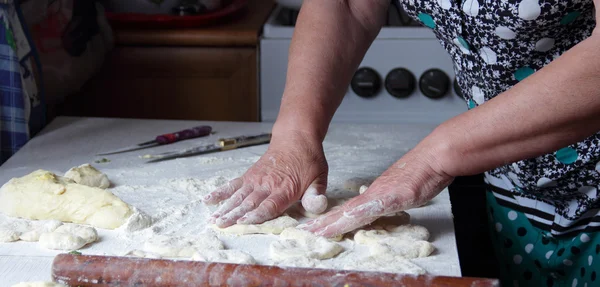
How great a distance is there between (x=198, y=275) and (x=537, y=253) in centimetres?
89

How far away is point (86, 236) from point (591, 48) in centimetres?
79

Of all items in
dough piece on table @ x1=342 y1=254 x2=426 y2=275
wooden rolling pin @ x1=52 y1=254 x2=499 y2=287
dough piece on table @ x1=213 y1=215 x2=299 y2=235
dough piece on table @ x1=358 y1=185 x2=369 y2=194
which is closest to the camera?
wooden rolling pin @ x1=52 y1=254 x2=499 y2=287

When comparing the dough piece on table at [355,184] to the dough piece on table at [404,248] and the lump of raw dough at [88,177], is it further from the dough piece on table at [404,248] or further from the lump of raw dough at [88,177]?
the lump of raw dough at [88,177]

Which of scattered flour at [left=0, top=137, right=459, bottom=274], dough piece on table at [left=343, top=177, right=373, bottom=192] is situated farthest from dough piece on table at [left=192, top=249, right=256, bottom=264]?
dough piece on table at [left=343, top=177, right=373, bottom=192]

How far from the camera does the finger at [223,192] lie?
1.19 metres

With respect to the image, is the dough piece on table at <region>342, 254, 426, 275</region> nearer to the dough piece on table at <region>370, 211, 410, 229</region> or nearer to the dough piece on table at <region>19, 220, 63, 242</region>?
the dough piece on table at <region>370, 211, 410, 229</region>

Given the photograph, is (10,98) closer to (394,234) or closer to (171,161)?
(171,161)

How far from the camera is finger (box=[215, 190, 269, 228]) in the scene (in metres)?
1.11

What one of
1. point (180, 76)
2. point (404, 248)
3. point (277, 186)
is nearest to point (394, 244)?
point (404, 248)

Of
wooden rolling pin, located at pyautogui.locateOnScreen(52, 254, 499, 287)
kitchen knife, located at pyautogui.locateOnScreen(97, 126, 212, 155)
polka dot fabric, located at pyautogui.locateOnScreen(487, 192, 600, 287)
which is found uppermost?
wooden rolling pin, located at pyautogui.locateOnScreen(52, 254, 499, 287)

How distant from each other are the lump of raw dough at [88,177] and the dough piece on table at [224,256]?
35 centimetres

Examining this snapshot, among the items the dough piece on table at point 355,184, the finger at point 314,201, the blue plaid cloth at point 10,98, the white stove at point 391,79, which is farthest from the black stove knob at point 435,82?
the blue plaid cloth at point 10,98

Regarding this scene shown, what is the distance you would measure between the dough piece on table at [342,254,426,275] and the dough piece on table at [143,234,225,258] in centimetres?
21

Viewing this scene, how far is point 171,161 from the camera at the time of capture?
1.46 meters
